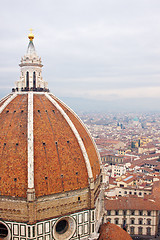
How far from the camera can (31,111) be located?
57.5 feet

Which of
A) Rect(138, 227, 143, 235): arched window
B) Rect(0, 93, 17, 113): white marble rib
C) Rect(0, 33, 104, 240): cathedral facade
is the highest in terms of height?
Rect(0, 93, 17, 113): white marble rib

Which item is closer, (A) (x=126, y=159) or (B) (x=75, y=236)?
(B) (x=75, y=236)

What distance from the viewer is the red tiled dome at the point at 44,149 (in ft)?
51.3

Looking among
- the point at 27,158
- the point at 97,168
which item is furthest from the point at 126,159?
the point at 27,158

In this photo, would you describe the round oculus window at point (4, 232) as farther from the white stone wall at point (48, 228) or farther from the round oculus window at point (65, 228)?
the round oculus window at point (65, 228)

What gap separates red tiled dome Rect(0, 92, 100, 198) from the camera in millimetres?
15641

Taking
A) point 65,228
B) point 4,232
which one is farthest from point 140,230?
point 4,232

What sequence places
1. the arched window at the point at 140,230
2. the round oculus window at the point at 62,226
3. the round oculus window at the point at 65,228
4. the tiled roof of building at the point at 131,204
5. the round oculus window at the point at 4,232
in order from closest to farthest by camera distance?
the round oculus window at the point at 4,232 → the round oculus window at the point at 65,228 → the round oculus window at the point at 62,226 → the tiled roof of building at the point at 131,204 → the arched window at the point at 140,230

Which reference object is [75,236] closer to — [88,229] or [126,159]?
[88,229]

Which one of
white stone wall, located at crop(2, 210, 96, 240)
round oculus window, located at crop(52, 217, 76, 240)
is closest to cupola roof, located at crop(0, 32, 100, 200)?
white stone wall, located at crop(2, 210, 96, 240)

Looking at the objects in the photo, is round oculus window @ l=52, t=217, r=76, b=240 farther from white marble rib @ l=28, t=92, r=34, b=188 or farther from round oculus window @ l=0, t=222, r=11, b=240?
white marble rib @ l=28, t=92, r=34, b=188

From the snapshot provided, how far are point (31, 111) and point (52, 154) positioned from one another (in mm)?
3170

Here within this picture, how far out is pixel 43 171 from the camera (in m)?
15.8

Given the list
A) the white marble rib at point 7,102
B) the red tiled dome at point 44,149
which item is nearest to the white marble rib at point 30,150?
the red tiled dome at point 44,149
